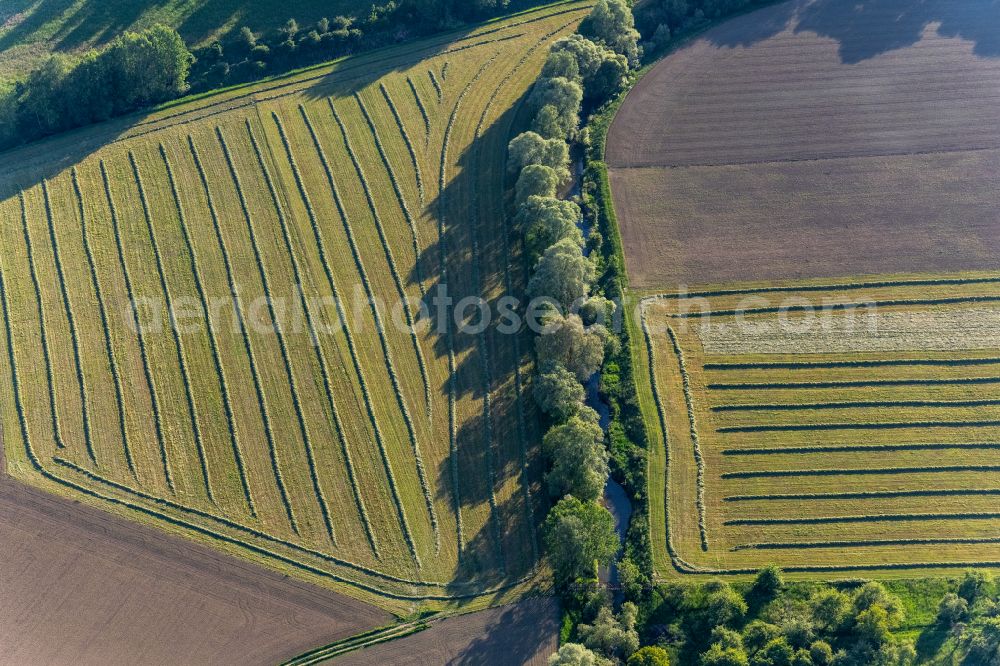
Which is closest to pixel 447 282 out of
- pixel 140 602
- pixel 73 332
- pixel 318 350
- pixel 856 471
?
pixel 318 350

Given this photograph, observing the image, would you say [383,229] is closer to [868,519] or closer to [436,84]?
[436,84]

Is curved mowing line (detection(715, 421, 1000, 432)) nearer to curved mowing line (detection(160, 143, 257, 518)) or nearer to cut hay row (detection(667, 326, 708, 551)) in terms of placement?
cut hay row (detection(667, 326, 708, 551))

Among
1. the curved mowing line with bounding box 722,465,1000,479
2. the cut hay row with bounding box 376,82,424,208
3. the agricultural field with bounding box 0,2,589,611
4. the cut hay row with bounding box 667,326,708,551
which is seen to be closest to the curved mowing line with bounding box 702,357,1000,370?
the cut hay row with bounding box 667,326,708,551

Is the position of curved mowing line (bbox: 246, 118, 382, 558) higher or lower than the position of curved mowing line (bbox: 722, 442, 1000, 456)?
higher

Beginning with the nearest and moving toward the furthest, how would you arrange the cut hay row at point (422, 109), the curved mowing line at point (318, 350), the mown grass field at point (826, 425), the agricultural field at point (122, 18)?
the mown grass field at point (826, 425) < the curved mowing line at point (318, 350) < the cut hay row at point (422, 109) < the agricultural field at point (122, 18)

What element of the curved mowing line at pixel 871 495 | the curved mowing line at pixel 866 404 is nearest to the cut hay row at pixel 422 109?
the curved mowing line at pixel 866 404

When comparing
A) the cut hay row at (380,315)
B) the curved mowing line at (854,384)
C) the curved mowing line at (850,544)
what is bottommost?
the curved mowing line at (850,544)

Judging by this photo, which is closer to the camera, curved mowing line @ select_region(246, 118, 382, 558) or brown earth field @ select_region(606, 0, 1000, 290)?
curved mowing line @ select_region(246, 118, 382, 558)

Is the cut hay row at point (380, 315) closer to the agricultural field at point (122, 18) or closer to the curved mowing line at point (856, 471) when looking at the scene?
the agricultural field at point (122, 18)

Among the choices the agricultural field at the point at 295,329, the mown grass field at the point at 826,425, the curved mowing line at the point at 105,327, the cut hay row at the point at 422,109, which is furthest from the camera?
the cut hay row at the point at 422,109
